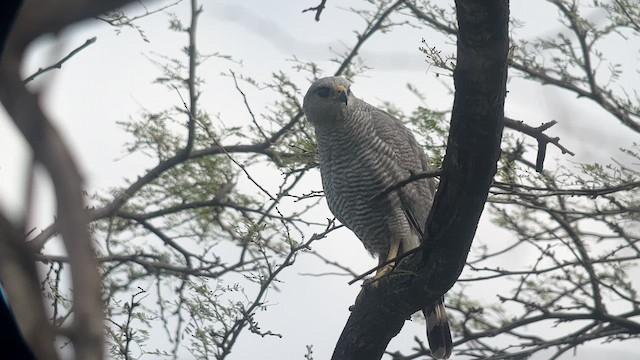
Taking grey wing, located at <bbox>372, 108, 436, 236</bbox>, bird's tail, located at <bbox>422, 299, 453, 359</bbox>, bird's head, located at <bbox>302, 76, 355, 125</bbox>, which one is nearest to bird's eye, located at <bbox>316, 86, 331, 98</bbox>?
bird's head, located at <bbox>302, 76, 355, 125</bbox>

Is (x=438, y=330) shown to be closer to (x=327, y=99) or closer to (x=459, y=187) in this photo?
(x=327, y=99)

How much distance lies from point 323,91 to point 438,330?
4.71ft

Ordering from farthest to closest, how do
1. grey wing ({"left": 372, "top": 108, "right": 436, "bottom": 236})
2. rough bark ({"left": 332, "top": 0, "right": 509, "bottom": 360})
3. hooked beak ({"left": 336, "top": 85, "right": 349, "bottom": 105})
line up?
hooked beak ({"left": 336, "top": 85, "right": 349, "bottom": 105}) → grey wing ({"left": 372, "top": 108, "right": 436, "bottom": 236}) → rough bark ({"left": 332, "top": 0, "right": 509, "bottom": 360})

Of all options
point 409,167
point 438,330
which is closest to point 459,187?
point 409,167

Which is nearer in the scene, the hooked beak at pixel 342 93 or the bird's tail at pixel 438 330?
the bird's tail at pixel 438 330

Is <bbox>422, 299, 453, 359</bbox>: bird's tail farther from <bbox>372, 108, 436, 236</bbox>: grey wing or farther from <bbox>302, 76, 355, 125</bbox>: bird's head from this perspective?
<bbox>302, 76, 355, 125</bbox>: bird's head

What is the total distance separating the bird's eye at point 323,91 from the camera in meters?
4.46

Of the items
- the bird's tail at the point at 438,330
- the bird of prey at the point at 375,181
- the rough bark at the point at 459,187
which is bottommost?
the rough bark at the point at 459,187

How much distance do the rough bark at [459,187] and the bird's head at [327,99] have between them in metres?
1.27

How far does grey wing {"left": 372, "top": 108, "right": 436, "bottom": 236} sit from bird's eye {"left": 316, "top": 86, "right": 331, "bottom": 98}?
0.98 feet

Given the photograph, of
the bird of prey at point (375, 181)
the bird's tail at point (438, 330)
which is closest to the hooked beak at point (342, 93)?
the bird of prey at point (375, 181)

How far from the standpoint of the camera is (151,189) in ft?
21.6

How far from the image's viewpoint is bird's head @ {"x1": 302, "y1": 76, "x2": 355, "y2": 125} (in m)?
4.39

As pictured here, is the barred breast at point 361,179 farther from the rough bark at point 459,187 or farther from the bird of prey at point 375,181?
the rough bark at point 459,187
